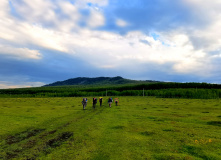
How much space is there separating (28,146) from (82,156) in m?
4.87

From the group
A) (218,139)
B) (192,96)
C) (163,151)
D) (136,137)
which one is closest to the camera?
(163,151)

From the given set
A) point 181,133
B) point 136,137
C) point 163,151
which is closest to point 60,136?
point 136,137

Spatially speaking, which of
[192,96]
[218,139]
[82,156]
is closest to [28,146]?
[82,156]

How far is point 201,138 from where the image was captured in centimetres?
1210

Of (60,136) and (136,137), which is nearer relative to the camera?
(136,137)

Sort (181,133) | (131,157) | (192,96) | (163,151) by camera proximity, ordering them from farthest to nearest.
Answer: (192,96)
(181,133)
(163,151)
(131,157)

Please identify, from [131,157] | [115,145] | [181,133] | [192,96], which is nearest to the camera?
[131,157]

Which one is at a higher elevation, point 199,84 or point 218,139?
point 199,84

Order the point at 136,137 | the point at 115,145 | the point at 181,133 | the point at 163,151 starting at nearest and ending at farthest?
the point at 163,151
the point at 115,145
the point at 136,137
the point at 181,133

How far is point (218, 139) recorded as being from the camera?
467 inches

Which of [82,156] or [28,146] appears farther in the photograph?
[28,146]

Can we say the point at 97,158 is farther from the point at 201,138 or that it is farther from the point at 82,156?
the point at 201,138

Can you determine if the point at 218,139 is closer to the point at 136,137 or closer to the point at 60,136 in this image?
the point at 136,137

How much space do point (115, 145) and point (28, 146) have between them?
6.49 metres
